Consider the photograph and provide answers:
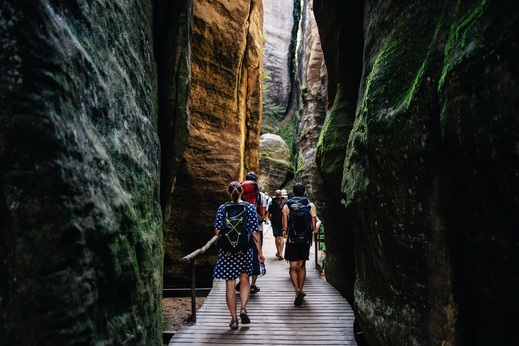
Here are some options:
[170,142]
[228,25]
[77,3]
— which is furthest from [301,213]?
[228,25]

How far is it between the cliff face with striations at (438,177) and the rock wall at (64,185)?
8.09ft

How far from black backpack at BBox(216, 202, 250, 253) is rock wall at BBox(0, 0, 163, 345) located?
1.94 metres

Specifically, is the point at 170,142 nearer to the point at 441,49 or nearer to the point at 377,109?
the point at 377,109

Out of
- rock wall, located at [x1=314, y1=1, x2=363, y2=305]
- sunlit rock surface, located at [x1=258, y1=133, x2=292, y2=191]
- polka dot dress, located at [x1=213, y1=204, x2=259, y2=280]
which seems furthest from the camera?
sunlit rock surface, located at [x1=258, y1=133, x2=292, y2=191]

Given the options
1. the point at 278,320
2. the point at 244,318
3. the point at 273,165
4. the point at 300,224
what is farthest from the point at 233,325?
the point at 273,165

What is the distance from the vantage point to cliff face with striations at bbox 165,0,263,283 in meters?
8.73

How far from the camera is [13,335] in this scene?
1866mm

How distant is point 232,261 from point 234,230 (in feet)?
1.68

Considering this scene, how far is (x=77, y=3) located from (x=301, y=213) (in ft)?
15.0

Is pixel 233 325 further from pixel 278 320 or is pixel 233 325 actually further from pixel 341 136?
pixel 341 136

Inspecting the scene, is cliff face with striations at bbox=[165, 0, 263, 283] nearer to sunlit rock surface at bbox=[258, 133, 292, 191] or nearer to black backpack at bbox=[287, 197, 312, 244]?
black backpack at bbox=[287, 197, 312, 244]

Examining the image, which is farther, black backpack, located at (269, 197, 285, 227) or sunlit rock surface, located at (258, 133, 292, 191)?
sunlit rock surface, located at (258, 133, 292, 191)

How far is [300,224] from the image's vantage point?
616 cm

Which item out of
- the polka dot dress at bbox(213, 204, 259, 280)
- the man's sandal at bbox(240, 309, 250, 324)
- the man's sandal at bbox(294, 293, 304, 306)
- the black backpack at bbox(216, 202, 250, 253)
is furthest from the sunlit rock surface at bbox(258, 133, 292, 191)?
the black backpack at bbox(216, 202, 250, 253)
